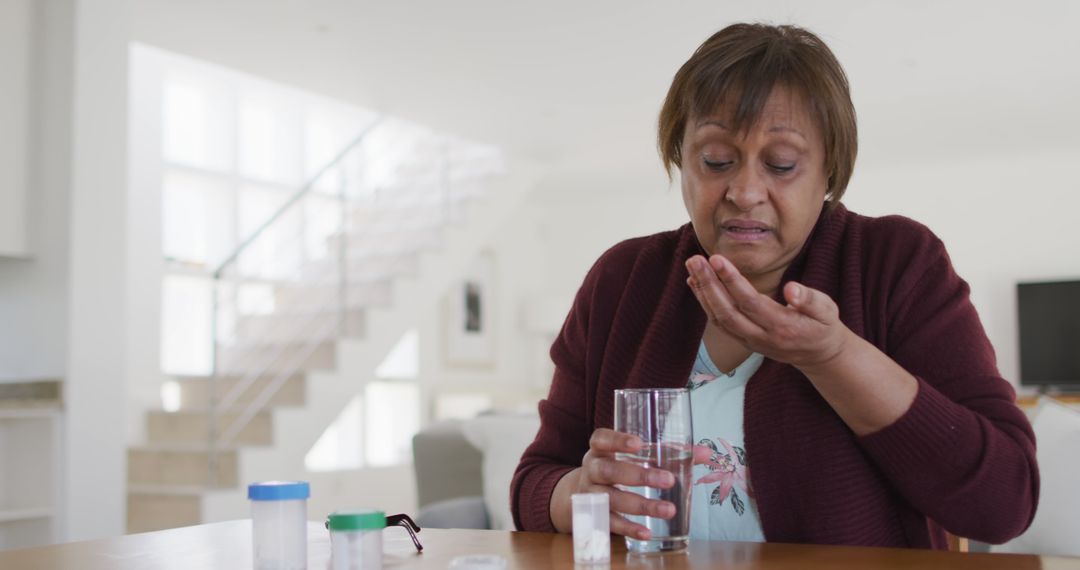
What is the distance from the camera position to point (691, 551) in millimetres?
966

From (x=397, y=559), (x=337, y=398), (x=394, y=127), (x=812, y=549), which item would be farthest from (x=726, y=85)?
(x=394, y=127)

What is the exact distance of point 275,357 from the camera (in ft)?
21.3

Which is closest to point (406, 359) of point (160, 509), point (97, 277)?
point (160, 509)

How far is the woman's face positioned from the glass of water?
0.30 meters

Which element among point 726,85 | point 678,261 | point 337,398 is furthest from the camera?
point 337,398

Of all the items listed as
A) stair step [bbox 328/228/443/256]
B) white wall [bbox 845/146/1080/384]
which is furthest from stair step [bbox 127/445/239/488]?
white wall [bbox 845/146/1080/384]

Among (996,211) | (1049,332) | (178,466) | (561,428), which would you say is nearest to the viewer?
(561,428)

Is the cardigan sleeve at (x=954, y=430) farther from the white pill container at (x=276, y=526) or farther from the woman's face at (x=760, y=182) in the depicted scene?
the white pill container at (x=276, y=526)

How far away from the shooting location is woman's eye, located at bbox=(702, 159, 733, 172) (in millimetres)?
1207

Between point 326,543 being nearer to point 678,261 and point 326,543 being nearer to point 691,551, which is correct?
point 691,551

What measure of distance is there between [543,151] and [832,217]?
6769 millimetres

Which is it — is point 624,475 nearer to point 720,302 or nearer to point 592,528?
point 592,528

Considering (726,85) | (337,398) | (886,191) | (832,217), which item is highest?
(886,191)

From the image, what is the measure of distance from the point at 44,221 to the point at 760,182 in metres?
4.09
